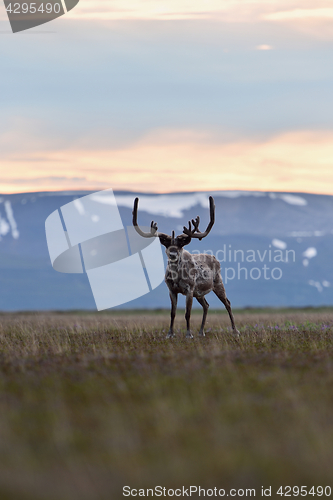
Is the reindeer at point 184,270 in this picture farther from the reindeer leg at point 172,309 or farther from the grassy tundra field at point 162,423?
the grassy tundra field at point 162,423

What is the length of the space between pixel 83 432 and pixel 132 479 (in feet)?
4.93

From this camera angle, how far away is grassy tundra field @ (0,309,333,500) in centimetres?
539

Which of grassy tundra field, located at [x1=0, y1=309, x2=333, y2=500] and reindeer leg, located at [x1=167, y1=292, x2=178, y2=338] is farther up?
grassy tundra field, located at [x1=0, y1=309, x2=333, y2=500]

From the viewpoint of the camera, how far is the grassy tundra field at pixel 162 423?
5.39 metres

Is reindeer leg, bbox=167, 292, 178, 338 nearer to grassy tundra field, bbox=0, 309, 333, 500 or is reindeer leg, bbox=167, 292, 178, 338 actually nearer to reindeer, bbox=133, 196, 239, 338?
reindeer, bbox=133, 196, 239, 338

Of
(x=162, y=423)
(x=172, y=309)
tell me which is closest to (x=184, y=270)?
(x=172, y=309)

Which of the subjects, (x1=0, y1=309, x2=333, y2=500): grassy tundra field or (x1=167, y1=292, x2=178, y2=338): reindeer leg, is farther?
(x1=167, y1=292, x2=178, y2=338): reindeer leg

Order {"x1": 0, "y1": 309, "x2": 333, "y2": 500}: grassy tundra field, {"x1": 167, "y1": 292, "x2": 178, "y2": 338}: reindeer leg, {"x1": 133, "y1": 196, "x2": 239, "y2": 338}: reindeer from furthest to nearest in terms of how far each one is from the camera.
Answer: {"x1": 133, "y1": 196, "x2": 239, "y2": 338}: reindeer, {"x1": 167, "y1": 292, "x2": 178, "y2": 338}: reindeer leg, {"x1": 0, "y1": 309, "x2": 333, "y2": 500}: grassy tundra field

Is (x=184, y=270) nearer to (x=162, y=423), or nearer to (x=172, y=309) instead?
(x=172, y=309)

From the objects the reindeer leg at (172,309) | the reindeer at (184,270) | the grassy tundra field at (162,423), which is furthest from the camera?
the reindeer at (184,270)

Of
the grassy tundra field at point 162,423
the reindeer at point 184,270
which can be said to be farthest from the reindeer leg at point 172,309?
the grassy tundra field at point 162,423

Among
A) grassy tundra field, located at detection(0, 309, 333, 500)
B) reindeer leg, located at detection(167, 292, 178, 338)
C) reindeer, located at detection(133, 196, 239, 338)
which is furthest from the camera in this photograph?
reindeer, located at detection(133, 196, 239, 338)

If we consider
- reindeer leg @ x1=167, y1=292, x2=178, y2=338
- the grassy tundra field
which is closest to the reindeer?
reindeer leg @ x1=167, y1=292, x2=178, y2=338

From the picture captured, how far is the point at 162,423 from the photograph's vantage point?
6875 millimetres
